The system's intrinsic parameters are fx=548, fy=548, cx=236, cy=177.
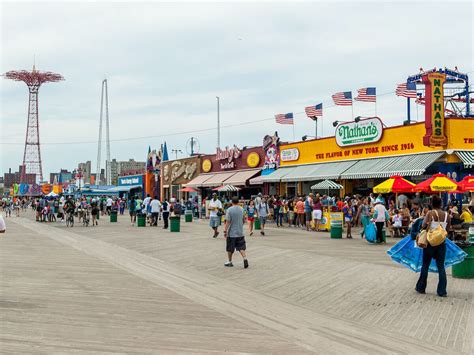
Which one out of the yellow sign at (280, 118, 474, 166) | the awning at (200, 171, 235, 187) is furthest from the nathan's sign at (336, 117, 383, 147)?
the awning at (200, 171, 235, 187)

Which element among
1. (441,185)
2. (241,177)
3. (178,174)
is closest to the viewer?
(441,185)

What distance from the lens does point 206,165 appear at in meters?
49.7

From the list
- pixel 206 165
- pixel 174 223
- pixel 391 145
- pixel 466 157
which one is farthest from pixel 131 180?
pixel 466 157

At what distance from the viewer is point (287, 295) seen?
372 inches

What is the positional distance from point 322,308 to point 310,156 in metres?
28.3

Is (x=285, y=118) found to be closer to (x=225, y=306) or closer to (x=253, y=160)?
(x=253, y=160)

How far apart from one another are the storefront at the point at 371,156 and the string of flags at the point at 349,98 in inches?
58.4

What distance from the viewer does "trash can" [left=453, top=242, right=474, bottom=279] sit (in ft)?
35.3

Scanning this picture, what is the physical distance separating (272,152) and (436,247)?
30443 mm

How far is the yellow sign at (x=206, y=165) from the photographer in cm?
4925

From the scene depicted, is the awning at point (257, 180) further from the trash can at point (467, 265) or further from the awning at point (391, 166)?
the trash can at point (467, 265)

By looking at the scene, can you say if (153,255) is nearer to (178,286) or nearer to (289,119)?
(178,286)

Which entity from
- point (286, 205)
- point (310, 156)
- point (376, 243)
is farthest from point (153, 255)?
point (310, 156)

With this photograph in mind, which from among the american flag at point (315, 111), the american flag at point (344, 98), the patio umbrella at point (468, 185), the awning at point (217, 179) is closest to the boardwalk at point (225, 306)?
the patio umbrella at point (468, 185)
